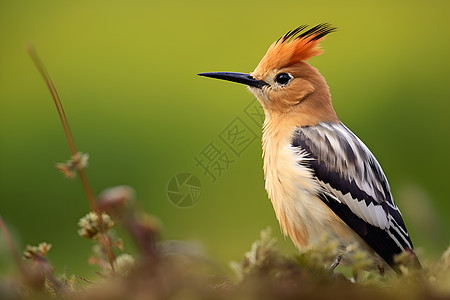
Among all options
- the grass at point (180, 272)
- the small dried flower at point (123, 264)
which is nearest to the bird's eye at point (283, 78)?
the grass at point (180, 272)

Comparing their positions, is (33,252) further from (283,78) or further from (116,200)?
(283,78)

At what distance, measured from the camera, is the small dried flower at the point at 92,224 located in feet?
6.30

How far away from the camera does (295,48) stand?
13.8 ft

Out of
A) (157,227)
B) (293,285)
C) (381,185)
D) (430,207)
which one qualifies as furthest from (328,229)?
(157,227)

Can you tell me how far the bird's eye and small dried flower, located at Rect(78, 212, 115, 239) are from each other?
8.67ft

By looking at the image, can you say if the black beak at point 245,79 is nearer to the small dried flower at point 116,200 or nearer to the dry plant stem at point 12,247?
the dry plant stem at point 12,247

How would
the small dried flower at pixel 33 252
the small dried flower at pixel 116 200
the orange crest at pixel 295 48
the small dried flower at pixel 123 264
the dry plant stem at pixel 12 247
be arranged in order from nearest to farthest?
the small dried flower at pixel 116 200 < the dry plant stem at pixel 12 247 < the small dried flower at pixel 33 252 < the small dried flower at pixel 123 264 < the orange crest at pixel 295 48

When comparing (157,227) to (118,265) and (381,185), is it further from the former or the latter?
(381,185)

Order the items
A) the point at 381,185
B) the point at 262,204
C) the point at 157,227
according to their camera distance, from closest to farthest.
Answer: the point at 157,227 → the point at 381,185 → the point at 262,204

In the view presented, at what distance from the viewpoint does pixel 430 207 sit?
5.91ft

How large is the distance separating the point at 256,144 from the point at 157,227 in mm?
5437

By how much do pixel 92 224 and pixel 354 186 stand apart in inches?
87.5

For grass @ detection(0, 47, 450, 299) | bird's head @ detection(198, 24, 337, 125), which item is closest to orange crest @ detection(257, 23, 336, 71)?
bird's head @ detection(198, 24, 337, 125)

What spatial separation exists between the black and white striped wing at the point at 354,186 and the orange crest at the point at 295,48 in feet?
1.95
